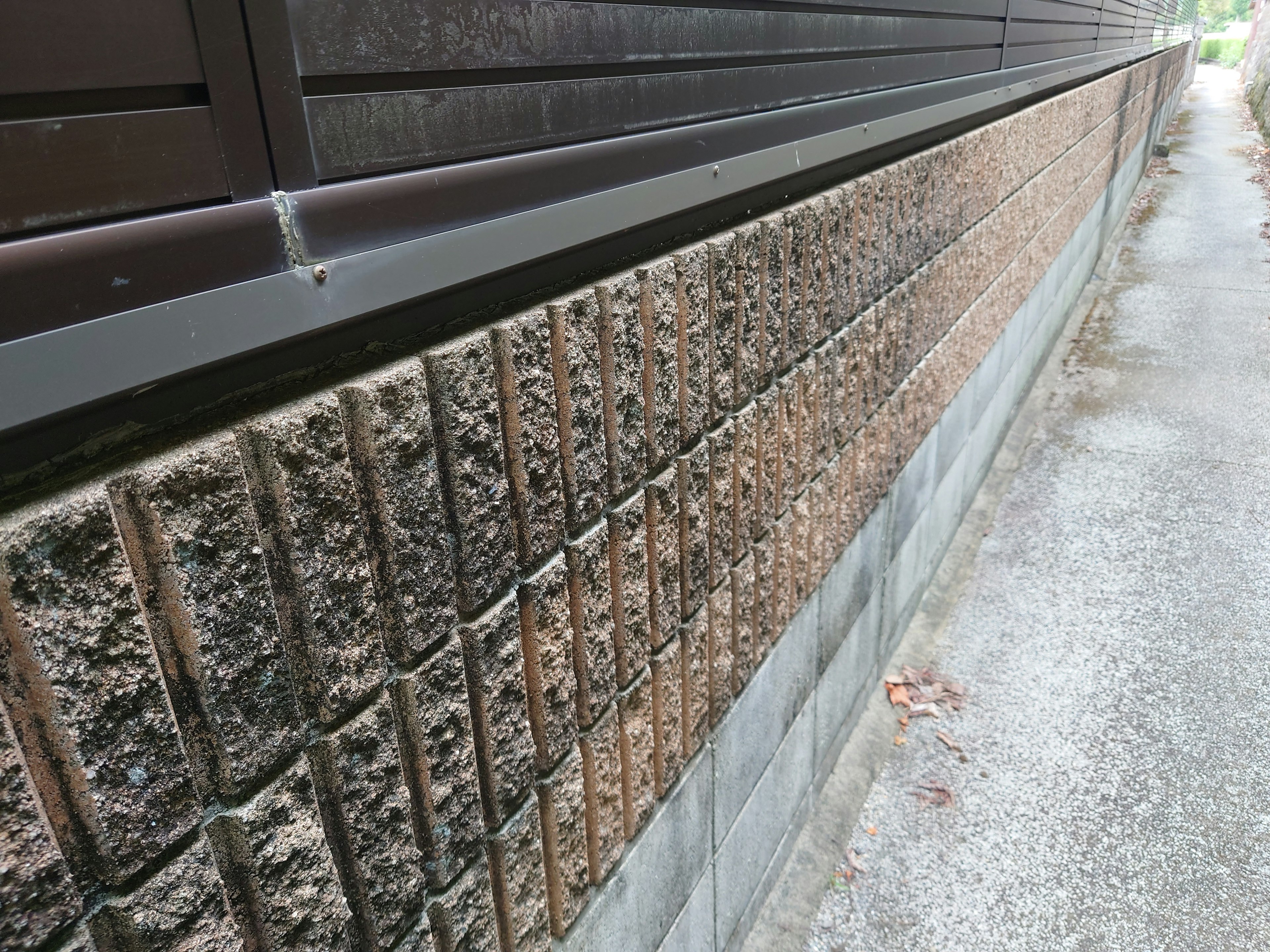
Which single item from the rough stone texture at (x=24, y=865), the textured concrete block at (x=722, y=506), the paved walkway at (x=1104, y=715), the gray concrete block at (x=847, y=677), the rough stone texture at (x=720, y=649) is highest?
the rough stone texture at (x=24, y=865)

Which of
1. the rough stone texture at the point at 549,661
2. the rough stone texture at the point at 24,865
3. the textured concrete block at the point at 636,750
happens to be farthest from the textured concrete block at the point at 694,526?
the rough stone texture at the point at 24,865

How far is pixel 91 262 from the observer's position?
2.81ft

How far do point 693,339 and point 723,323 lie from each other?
0.49 ft

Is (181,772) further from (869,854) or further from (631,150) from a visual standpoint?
(869,854)

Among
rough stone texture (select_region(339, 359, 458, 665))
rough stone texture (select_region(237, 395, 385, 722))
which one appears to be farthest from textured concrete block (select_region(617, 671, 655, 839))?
rough stone texture (select_region(237, 395, 385, 722))

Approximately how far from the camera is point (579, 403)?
1541 mm

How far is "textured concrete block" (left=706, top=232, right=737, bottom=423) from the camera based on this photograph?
194 cm

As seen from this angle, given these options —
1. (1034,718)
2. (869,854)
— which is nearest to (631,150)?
(869,854)

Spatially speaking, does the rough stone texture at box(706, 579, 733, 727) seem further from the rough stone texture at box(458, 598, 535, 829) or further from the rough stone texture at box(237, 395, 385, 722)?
the rough stone texture at box(237, 395, 385, 722)

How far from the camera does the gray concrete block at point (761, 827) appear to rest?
2.61m

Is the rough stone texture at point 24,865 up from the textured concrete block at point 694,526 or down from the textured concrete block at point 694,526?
up

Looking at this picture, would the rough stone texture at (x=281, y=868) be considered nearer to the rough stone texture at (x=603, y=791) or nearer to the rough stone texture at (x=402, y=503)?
the rough stone texture at (x=402, y=503)

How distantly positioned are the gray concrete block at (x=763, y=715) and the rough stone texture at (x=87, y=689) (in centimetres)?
167

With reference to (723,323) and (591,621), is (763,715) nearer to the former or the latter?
(591,621)
